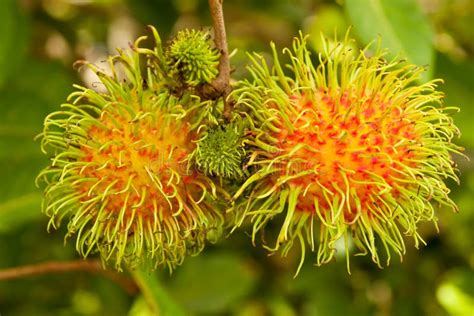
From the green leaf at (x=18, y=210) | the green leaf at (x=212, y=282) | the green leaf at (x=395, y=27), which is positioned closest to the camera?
the green leaf at (x=395, y=27)

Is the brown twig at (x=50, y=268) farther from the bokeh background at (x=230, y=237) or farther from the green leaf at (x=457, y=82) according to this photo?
the green leaf at (x=457, y=82)

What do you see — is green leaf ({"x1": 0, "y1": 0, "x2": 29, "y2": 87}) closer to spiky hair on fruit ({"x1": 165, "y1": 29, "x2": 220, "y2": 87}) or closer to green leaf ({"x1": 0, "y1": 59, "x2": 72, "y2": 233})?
green leaf ({"x1": 0, "y1": 59, "x2": 72, "y2": 233})

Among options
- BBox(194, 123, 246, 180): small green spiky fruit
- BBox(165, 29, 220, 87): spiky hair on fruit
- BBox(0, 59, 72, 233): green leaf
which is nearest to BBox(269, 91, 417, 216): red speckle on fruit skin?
BBox(194, 123, 246, 180): small green spiky fruit

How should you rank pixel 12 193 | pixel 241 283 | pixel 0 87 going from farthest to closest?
pixel 241 283 < pixel 0 87 < pixel 12 193

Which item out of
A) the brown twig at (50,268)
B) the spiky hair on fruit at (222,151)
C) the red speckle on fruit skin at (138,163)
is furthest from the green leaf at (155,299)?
the spiky hair on fruit at (222,151)

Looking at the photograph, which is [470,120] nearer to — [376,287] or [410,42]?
[410,42]

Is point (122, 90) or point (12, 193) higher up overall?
point (122, 90)

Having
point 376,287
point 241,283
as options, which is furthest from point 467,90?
point 241,283
